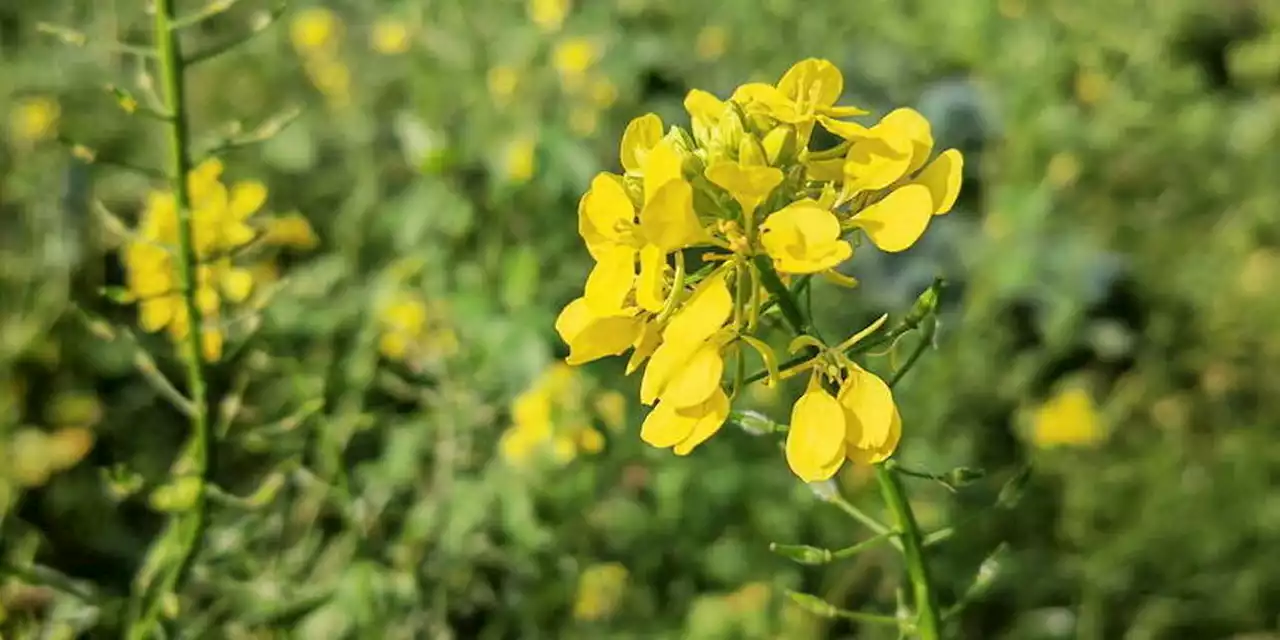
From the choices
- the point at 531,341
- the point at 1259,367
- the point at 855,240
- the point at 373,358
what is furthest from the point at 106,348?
the point at 1259,367

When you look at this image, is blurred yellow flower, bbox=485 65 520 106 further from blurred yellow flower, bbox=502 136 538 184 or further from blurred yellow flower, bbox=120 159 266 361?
blurred yellow flower, bbox=120 159 266 361

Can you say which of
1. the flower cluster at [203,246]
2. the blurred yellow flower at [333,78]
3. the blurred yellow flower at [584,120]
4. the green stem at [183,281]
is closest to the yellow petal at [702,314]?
the green stem at [183,281]

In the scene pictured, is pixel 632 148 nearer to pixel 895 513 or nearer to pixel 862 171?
pixel 862 171

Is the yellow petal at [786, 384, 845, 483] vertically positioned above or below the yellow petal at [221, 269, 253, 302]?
above

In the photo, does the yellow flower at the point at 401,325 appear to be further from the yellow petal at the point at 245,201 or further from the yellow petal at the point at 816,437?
the yellow petal at the point at 816,437

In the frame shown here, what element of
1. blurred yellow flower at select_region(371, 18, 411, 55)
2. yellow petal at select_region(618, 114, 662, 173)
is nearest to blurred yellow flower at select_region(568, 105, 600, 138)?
blurred yellow flower at select_region(371, 18, 411, 55)

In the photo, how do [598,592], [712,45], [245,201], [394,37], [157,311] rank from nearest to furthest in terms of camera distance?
[157,311] < [245,201] < [598,592] < [394,37] < [712,45]

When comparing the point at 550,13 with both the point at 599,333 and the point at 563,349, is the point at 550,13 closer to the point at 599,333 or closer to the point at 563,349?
the point at 563,349

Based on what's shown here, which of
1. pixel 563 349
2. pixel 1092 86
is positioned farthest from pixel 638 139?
pixel 1092 86
